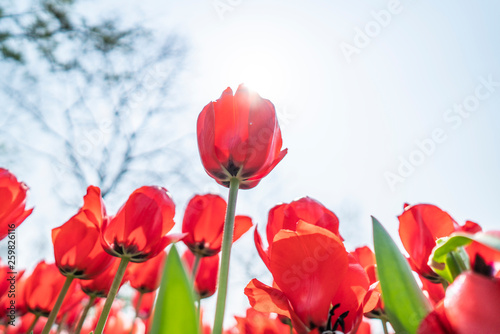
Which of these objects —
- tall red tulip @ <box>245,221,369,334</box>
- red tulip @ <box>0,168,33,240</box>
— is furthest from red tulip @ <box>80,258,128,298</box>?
tall red tulip @ <box>245,221,369,334</box>

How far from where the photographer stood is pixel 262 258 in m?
0.46

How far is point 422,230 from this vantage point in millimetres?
416

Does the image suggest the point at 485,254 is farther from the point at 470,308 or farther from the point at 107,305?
the point at 107,305

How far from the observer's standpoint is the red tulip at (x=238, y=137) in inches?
20.1

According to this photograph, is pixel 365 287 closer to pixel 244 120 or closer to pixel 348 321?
pixel 348 321

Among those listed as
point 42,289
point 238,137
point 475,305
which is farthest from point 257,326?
point 42,289

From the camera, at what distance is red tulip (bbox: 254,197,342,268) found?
44cm

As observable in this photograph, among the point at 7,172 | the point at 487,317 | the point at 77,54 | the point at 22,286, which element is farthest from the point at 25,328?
the point at 77,54

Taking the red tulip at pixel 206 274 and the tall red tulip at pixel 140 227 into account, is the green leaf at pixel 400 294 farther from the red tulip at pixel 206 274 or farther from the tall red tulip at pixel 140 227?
the red tulip at pixel 206 274

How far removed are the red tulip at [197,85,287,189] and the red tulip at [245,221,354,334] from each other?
171 mm

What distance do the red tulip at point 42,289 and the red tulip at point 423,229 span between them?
2.43 ft

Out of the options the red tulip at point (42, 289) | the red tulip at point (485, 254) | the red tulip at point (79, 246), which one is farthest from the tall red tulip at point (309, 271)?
the red tulip at point (42, 289)

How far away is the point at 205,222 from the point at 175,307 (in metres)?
0.57

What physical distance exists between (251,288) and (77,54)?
20.9 ft
